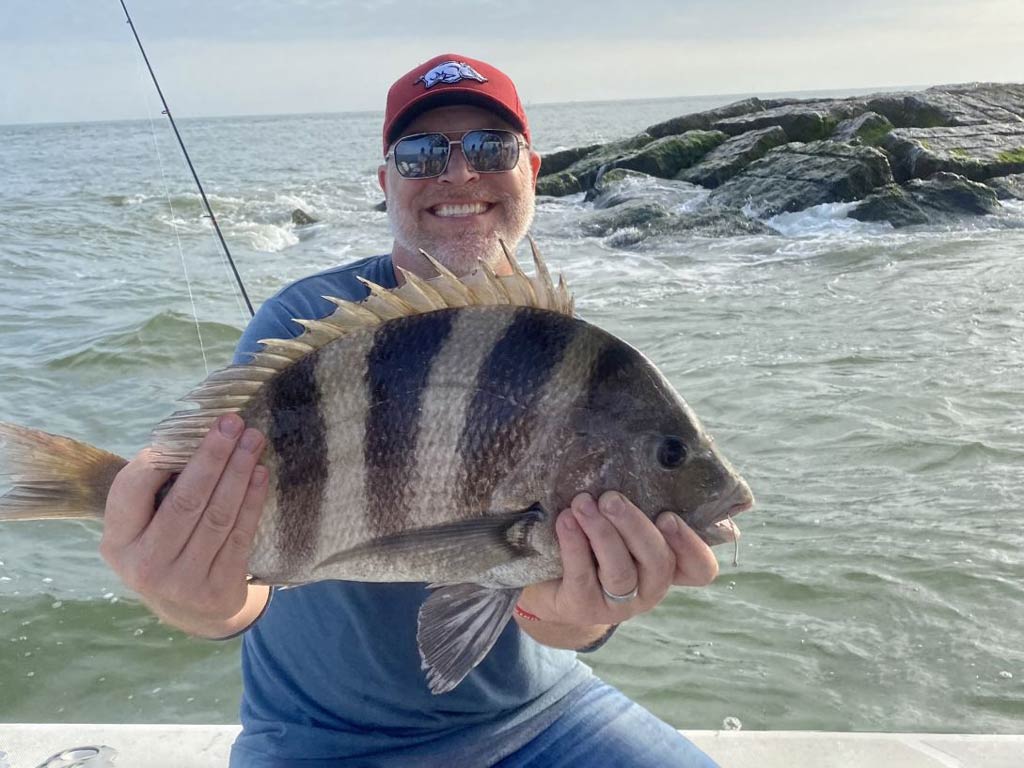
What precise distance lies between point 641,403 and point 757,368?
5863mm

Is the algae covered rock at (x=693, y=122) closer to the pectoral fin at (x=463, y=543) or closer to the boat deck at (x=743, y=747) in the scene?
the boat deck at (x=743, y=747)

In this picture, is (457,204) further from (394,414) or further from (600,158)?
(600,158)

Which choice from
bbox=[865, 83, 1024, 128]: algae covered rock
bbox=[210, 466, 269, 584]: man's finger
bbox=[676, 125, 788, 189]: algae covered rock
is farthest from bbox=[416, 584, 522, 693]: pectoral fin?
bbox=[865, 83, 1024, 128]: algae covered rock

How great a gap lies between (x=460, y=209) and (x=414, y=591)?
1186 millimetres

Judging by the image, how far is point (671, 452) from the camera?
173 centimetres

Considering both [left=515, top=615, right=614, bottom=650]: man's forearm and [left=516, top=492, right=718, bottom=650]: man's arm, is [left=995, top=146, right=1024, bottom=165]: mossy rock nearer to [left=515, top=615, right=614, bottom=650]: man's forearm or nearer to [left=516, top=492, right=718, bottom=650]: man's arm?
[left=515, top=615, right=614, bottom=650]: man's forearm

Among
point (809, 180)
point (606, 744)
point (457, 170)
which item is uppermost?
point (457, 170)

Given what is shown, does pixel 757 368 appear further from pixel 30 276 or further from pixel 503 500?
pixel 30 276

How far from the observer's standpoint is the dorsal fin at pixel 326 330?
5.72 ft

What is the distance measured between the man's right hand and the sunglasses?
4.29ft

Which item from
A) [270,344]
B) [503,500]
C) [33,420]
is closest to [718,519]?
[503,500]

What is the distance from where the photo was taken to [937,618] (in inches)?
160

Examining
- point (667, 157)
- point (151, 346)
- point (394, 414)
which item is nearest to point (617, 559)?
point (394, 414)

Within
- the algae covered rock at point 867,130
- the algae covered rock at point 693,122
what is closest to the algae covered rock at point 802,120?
the algae covered rock at point 693,122
